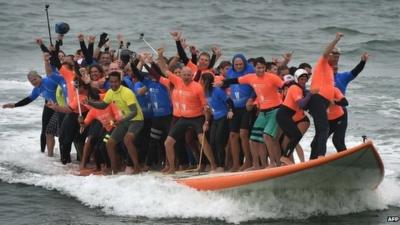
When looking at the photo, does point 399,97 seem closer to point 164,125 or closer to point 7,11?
point 164,125

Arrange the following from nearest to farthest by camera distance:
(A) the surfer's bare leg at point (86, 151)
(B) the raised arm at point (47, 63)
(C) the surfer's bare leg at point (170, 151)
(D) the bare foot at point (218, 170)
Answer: (D) the bare foot at point (218, 170)
(C) the surfer's bare leg at point (170, 151)
(A) the surfer's bare leg at point (86, 151)
(B) the raised arm at point (47, 63)

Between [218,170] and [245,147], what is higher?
[245,147]

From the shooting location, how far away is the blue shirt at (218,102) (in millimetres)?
13062

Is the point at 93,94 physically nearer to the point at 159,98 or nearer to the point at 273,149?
the point at 159,98

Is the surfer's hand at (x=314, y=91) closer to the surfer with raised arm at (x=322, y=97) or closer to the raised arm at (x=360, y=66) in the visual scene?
the surfer with raised arm at (x=322, y=97)

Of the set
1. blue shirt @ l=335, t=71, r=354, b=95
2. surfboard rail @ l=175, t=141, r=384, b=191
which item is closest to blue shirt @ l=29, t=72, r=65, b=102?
surfboard rail @ l=175, t=141, r=384, b=191

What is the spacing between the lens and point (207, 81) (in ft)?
43.2

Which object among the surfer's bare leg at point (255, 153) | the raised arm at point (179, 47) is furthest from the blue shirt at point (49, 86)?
the surfer's bare leg at point (255, 153)

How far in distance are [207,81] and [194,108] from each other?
1.50ft

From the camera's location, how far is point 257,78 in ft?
41.0

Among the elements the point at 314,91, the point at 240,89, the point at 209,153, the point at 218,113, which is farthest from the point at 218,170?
the point at 314,91

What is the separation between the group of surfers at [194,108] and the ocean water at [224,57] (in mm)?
760

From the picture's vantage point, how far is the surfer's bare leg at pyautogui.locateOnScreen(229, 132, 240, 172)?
13.2 m

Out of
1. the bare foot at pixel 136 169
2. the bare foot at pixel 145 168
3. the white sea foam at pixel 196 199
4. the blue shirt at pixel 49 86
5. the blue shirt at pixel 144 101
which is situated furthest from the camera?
the blue shirt at pixel 49 86
